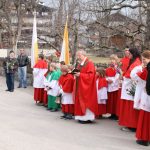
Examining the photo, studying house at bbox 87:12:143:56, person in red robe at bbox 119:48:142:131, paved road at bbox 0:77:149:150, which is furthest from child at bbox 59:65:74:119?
house at bbox 87:12:143:56

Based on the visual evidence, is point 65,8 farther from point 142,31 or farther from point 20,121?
point 20,121

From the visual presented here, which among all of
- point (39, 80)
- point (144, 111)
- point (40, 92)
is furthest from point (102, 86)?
point (39, 80)

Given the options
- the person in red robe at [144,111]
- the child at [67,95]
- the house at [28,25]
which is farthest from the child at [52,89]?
the house at [28,25]

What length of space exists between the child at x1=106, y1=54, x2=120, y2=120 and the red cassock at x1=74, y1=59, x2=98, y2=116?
706mm

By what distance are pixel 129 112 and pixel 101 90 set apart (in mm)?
1849

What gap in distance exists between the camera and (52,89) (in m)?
12.2

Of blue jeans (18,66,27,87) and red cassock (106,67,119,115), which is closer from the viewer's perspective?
red cassock (106,67,119,115)

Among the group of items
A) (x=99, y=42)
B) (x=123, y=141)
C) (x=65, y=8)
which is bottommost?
(x=123, y=141)

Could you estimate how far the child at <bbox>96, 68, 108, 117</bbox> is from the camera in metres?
11.0

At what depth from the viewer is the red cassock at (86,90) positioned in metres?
10.4

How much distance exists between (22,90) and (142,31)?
218 inches

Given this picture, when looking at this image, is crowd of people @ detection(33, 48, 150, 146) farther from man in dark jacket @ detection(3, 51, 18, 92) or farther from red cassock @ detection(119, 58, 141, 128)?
man in dark jacket @ detection(3, 51, 18, 92)

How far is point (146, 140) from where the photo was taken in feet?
27.1

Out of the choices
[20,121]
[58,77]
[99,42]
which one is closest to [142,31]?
[99,42]
